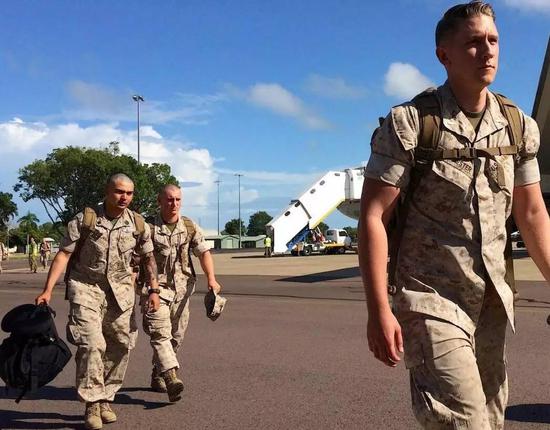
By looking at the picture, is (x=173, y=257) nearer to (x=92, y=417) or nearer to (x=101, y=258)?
(x=101, y=258)

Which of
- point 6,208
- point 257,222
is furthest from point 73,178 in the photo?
point 257,222

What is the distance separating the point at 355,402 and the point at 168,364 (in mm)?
1574

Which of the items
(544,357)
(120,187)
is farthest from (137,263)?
(544,357)

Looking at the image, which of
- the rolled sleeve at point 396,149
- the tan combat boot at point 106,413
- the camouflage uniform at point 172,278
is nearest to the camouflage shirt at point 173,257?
the camouflage uniform at point 172,278

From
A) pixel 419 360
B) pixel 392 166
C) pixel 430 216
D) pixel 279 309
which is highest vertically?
pixel 392 166

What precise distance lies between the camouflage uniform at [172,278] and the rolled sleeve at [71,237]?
0.96m

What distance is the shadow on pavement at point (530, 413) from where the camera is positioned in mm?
Result: 4566

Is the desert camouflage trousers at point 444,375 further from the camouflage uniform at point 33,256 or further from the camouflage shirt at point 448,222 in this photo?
the camouflage uniform at point 33,256

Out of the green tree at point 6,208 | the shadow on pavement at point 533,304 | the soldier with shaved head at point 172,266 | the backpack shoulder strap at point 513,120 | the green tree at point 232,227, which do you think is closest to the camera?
the backpack shoulder strap at point 513,120

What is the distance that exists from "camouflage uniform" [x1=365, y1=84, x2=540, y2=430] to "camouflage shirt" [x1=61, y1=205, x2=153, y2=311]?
3.10 meters

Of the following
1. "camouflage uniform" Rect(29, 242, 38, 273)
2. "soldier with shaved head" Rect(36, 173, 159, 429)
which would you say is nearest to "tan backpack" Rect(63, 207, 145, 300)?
"soldier with shaved head" Rect(36, 173, 159, 429)

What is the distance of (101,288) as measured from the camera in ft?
16.8

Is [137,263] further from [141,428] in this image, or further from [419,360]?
[419,360]

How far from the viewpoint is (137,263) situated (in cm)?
547
